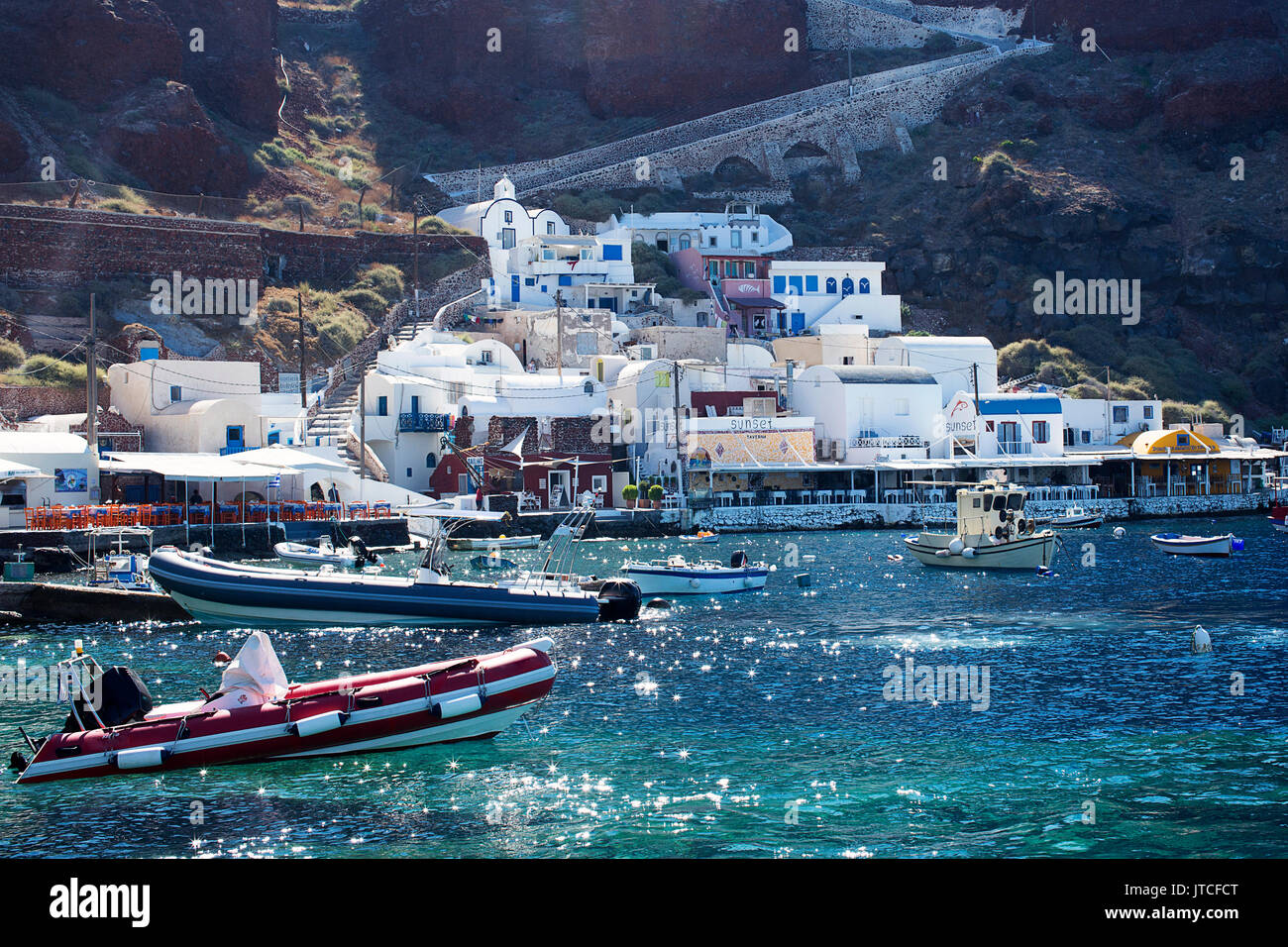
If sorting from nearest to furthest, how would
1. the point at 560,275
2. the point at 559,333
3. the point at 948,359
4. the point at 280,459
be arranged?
the point at 280,459 < the point at 559,333 < the point at 948,359 < the point at 560,275

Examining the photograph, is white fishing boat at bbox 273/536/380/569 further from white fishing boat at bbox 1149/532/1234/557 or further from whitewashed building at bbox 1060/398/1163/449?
whitewashed building at bbox 1060/398/1163/449

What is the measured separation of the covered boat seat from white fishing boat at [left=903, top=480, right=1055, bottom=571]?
3066cm

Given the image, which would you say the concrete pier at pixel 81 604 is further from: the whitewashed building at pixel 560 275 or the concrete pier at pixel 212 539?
the whitewashed building at pixel 560 275

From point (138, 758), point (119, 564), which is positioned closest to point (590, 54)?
point (119, 564)

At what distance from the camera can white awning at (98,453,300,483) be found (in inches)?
1779

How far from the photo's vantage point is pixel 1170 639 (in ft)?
89.5

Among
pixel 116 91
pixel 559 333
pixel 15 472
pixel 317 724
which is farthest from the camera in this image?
pixel 116 91

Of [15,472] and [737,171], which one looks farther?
[737,171]

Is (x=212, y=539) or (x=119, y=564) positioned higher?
(x=212, y=539)

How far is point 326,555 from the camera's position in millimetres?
42406

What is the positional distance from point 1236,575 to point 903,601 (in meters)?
12.4

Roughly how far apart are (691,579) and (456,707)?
63.1 ft

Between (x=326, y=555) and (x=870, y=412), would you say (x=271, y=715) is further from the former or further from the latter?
(x=870, y=412)

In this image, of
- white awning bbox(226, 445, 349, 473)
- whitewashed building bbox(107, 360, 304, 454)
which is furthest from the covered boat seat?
whitewashed building bbox(107, 360, 304, 454)
